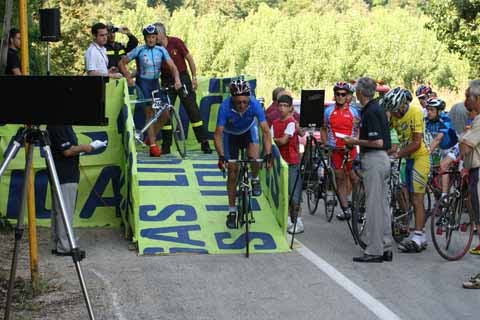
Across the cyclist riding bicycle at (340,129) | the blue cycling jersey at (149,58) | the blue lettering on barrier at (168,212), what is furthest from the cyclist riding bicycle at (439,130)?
the blue cycling jersey at (149,58)

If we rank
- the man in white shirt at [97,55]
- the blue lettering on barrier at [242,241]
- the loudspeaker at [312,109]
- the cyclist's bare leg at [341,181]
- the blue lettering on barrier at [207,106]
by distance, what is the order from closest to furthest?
1. the blue lettering on barrier at [242,241]
2. the loudspeaker at [312,109]
3. the cyclist's bare leg at [341,181]
4. the man in white shirt at [97,55]
5. the blue lettering on barrier at [207,106]

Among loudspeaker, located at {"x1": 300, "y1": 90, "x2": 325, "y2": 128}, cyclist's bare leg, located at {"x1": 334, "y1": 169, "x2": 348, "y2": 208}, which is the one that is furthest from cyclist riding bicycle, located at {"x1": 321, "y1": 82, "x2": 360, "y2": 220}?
loudspeaker, located at {"x1": 300, "y1": 90, "x2": 325, "y2": 128}

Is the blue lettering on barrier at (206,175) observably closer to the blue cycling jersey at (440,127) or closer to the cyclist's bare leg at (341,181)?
the cyclist's bare leg at (341,181)

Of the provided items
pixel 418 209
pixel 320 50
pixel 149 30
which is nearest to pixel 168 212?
pixel 418 209

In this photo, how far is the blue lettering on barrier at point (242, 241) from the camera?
11.9 meters

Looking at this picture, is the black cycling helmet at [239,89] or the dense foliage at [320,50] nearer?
the black cycling helmet at [239,89]

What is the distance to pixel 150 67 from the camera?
601 inches

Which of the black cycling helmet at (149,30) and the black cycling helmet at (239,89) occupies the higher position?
the black cycling helmet at (149,30)

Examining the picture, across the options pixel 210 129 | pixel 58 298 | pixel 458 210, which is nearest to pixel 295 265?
pixel 458 210

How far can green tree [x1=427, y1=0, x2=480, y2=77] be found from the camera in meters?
35.5

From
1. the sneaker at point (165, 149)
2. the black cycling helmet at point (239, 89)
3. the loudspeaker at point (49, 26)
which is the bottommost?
the sneaker at point (165, 149)

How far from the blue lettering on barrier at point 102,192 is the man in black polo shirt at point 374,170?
3894 mm

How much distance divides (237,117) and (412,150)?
2.24 meters

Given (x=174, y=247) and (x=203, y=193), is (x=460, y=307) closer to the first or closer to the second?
(x=174, y=247)
